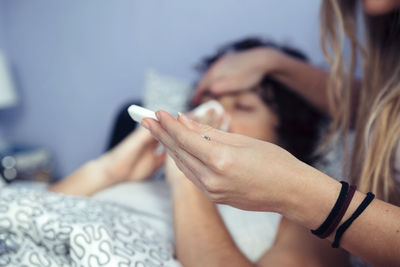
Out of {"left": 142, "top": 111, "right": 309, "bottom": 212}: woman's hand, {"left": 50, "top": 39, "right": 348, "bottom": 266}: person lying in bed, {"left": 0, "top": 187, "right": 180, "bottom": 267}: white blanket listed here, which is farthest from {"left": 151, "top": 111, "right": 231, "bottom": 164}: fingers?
{"left": 50, "top": 39, "right": 348, "bottom": 266}: person lying in bed

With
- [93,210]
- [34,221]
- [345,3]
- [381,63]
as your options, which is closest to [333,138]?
[381,63]

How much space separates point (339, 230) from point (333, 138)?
0.58 metres

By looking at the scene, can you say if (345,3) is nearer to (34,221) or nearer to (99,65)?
(34,221)

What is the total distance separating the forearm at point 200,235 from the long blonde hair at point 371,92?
0.30 metres

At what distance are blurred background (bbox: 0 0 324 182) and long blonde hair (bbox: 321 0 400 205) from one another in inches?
20.3

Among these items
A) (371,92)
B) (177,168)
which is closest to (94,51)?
(177,168)

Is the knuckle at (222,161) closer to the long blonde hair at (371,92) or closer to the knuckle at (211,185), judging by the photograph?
the knuckle at (211,185)

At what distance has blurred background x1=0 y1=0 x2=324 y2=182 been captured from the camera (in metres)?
1.49

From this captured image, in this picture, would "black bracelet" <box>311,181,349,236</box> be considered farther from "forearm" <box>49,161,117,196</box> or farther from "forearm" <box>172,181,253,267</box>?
"forearm" <box>49,161,117,196</box>

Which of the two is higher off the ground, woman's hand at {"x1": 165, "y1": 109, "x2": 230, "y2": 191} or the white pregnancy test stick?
the white pregnancy test stick

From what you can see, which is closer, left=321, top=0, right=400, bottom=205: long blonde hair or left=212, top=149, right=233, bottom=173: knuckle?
left=212, top=149, right=233, bottom=173: knuckle

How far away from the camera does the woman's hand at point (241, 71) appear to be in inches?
41.8

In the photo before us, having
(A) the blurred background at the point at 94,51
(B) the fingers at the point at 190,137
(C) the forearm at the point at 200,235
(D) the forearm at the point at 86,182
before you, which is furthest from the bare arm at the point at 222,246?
(A) the blurred background at the point at 94,51

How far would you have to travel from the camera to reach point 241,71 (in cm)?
107
